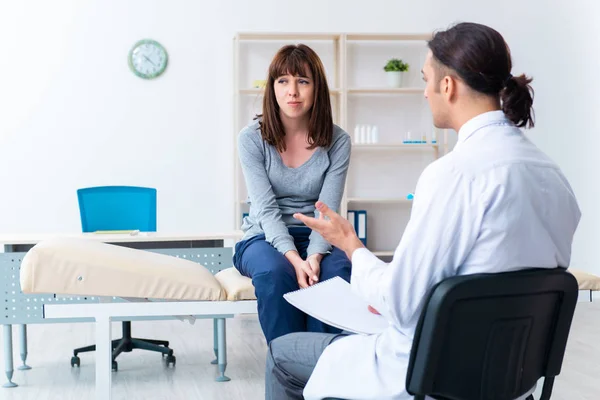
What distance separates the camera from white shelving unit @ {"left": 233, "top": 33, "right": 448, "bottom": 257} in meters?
5.72

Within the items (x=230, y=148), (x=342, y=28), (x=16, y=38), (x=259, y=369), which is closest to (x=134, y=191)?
(x=259, y=369)

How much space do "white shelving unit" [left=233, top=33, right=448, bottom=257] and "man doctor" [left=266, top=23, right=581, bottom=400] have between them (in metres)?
4.22

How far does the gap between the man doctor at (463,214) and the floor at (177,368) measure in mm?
1379

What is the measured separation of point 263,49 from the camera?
573 centimetres

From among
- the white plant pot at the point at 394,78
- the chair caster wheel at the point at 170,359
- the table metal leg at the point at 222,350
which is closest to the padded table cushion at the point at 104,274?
the table metal leg at the point at 222,350

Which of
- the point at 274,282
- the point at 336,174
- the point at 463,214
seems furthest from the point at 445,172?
the point at 336,174

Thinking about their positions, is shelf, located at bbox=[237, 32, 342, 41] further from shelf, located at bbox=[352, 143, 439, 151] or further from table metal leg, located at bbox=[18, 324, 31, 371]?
table metal leg, located at bbox=[18, 324, 31, 371]

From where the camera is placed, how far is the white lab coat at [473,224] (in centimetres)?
130

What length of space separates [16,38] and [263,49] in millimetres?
1711

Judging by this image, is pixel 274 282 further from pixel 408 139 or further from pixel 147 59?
pixel 408 139

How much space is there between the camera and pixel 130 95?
5.56 m

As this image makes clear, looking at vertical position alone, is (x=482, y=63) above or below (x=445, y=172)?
above

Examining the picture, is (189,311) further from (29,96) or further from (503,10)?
(503,10)

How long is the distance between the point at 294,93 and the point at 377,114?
11.2 feet
